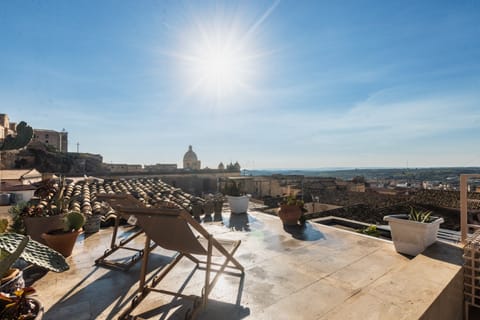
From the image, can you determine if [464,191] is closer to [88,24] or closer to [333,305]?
[333,305]

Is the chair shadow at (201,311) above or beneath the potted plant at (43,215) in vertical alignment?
beneath

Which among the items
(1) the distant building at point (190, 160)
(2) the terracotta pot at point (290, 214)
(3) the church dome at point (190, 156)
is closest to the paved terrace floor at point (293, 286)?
(2) the terracotta pot at point (290, 214)

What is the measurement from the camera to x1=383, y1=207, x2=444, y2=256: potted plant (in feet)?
11.7

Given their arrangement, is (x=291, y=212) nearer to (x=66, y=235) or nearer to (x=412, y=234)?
(x=412, y=234)

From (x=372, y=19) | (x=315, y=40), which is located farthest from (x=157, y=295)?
(x=372, y=19)

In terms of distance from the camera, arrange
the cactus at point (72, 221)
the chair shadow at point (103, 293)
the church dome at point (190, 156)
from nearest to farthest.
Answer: the chair shadow at point (103, 293) < the cactus at point (72, 221) < the church dome at point (190, 156)

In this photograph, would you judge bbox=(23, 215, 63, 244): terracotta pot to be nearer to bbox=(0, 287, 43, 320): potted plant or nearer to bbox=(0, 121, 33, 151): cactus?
bbox=(0, 121, 33, 151): cactus

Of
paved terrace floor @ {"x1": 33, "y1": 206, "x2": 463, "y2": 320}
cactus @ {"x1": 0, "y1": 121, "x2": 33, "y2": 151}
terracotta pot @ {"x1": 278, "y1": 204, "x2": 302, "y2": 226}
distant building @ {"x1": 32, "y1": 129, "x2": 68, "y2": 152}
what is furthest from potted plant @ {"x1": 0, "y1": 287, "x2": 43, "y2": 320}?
distant building @ {"x1": 32, "y1": 129, "x2": 68, "y2": 152}

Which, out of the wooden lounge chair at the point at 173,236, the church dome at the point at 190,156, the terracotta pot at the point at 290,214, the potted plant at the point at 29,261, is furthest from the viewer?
the church dome at the point at 190,156

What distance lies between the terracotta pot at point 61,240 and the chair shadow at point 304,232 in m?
3.78

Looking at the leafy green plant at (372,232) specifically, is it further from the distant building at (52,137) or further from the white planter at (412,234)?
the distant building at (52,137)

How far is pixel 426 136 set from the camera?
16.7m

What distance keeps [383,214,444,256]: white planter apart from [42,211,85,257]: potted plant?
488 cm

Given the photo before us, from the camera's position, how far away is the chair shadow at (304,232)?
4.62m
